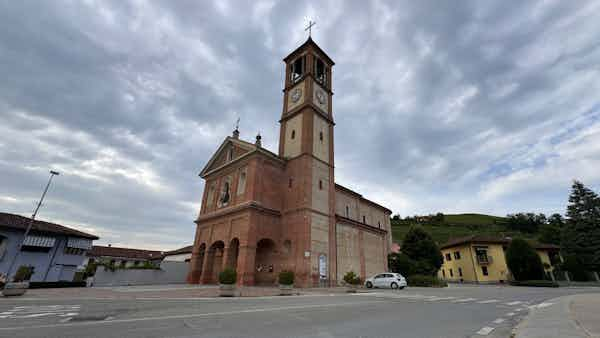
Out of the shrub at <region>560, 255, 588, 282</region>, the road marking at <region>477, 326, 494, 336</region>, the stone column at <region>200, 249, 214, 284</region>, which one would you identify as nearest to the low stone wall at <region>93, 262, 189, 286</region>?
the stone column at <region>200, 249, 214, 284</region>

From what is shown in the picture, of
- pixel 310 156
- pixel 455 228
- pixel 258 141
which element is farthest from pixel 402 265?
pixel 455 228

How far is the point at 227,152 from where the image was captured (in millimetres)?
30750

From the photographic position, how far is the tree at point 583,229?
36191 millimetres

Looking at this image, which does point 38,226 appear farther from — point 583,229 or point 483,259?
point 583,229

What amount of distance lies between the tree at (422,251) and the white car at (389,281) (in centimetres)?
1137

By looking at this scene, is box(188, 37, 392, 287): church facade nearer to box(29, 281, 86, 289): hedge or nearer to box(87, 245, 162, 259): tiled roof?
box(29, 281, 86, 289): hedge

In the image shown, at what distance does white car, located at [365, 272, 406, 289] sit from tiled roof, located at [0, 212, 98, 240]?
3623 centimetres

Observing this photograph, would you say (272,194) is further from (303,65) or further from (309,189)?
(303,65)

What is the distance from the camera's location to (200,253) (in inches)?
1136

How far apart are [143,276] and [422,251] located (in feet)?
107

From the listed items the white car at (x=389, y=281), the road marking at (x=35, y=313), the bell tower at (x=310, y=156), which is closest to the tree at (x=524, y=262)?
the white car at (x=389, y=281)

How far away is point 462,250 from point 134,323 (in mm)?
52843

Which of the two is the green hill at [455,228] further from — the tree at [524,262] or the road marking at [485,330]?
the road marking at [485,330]

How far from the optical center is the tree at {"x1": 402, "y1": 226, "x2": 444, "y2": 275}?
110ft
